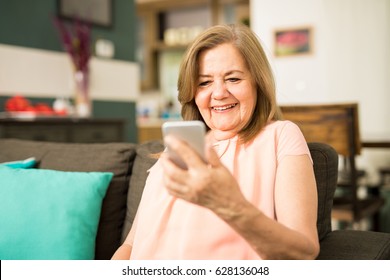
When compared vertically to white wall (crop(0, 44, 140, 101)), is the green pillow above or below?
below

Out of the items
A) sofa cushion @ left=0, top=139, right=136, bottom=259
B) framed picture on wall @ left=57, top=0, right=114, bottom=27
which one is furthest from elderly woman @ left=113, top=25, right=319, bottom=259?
framed picture on wall @ left=57, top=0, right=114, bottom=27

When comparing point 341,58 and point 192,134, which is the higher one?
point 341,58

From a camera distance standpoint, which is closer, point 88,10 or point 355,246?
point 355,246

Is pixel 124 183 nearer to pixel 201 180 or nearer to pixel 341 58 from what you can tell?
pixel 201 180

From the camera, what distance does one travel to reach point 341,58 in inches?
179

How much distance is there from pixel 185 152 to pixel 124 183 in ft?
2.62

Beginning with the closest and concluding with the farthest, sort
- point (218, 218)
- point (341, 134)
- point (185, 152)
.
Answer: point (185, 152), point (218, 218), point (341, 134)

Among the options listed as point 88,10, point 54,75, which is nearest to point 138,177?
point 54,75

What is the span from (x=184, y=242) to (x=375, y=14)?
161 inches

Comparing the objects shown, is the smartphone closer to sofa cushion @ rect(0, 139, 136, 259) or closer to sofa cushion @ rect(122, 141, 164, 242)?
sofa cushion @ rect(122, 141, 164, 242)

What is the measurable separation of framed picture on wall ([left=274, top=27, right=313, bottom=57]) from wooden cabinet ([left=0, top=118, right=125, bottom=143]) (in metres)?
1.98

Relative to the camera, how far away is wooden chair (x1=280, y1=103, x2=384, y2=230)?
2.20 meters
